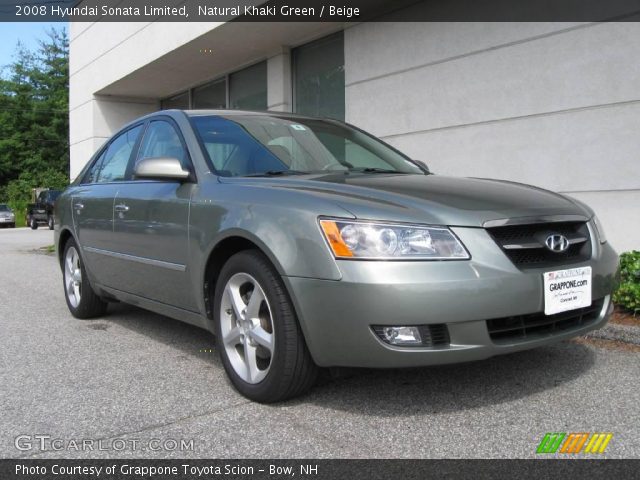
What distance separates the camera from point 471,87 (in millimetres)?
7395

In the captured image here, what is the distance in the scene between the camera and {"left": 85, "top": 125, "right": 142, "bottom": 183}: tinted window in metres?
4.76

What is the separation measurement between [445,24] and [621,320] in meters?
4.47

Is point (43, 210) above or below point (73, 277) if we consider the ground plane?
above

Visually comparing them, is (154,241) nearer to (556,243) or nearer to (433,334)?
(433,334)

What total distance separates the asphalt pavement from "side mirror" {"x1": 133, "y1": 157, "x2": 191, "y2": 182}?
1157mm

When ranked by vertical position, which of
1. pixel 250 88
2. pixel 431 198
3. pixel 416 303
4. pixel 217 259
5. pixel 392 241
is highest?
pixel 250 88

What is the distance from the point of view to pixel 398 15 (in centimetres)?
834

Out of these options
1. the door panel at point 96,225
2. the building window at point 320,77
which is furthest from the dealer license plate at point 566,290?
the building window at point 320,77

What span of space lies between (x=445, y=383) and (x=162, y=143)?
7.84ft

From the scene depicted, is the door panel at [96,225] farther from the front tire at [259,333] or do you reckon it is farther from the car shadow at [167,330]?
the front tire at [259,333]

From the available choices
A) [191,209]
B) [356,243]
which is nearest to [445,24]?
[191,209]

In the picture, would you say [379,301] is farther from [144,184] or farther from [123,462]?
[144,184]

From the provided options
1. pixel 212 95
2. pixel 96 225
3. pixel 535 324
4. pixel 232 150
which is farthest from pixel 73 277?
pixel 212 95

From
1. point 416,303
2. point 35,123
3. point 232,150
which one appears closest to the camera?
point 416,303
